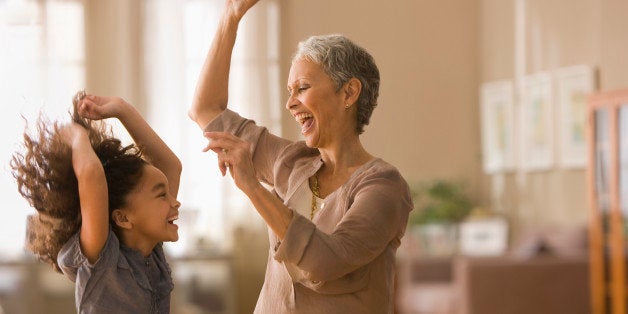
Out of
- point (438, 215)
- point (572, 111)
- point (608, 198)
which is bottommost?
point (438, 215)

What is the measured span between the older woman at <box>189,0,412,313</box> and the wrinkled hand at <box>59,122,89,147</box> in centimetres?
26

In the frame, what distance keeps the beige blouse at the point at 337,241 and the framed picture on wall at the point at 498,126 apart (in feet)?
25.0

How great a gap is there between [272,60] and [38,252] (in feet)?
23.9

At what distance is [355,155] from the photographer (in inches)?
81.9

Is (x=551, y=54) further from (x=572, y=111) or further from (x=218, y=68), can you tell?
(x=218, y=68)

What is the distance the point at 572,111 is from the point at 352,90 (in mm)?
7025

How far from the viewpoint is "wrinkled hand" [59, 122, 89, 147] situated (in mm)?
1870

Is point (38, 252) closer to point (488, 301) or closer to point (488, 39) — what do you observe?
point (488, 301)

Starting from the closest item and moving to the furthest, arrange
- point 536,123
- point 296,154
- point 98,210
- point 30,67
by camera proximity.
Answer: point 98,210
point 296,154
point 30,67
point 536,123

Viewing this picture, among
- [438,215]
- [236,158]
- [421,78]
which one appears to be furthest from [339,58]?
[421,78]

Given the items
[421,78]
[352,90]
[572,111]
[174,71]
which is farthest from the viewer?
[421,78]

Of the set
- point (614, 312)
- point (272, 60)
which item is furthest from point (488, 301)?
point (272, 60)

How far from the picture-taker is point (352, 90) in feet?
6.64

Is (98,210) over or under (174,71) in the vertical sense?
under
